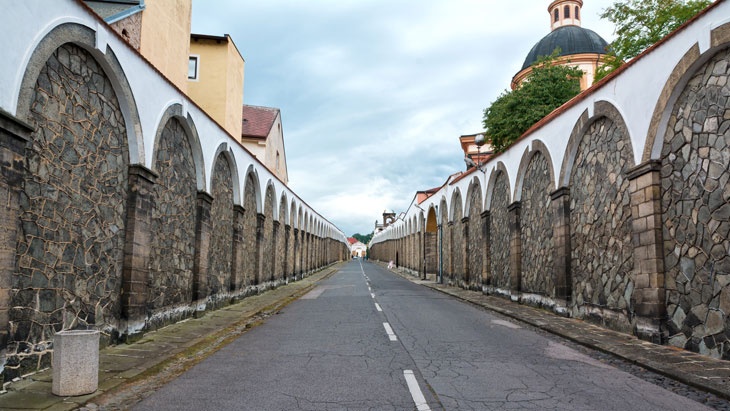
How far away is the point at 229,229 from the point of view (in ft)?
51.1

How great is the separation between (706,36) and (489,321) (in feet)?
24.8

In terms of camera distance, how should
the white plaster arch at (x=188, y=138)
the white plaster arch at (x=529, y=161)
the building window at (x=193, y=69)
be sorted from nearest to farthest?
the white plaster arch at (x=188, y=138) → the white plaster arch at (x=529, y=161) → the building window at (x=193, y=69)

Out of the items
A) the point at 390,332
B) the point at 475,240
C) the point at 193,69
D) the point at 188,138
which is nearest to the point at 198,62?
the point at 193,69

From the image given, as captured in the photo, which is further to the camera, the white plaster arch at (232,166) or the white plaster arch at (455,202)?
the white plaster arch at (455,202)

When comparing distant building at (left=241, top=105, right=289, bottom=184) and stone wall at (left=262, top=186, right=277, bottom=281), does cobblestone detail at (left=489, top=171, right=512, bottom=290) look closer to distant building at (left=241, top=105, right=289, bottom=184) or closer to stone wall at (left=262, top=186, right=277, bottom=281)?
stone wall at (left=262, top=186, right=277, bottom=281)

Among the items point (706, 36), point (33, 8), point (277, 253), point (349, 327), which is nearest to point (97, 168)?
point (33, 8)

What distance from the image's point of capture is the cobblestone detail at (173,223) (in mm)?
9836

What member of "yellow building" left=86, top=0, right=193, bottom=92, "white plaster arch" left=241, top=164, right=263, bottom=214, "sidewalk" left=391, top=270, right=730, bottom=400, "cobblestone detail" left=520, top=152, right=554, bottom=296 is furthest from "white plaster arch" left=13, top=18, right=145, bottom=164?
"cobblestone detail" left=520, top=152, right=554, bottom=296

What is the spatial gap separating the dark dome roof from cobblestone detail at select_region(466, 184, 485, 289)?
25396 millimetres

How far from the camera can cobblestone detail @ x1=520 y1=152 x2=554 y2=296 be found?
551 inches

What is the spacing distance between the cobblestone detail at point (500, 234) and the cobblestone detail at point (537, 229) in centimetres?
137

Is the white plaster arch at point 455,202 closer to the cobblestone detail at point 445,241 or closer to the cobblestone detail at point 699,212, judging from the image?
the cobblestone detail at point 445,241

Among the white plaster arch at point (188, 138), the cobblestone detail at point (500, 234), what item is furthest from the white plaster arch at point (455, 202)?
the white plaster arch at point (188, 138)

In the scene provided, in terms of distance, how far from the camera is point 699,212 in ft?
25.0
